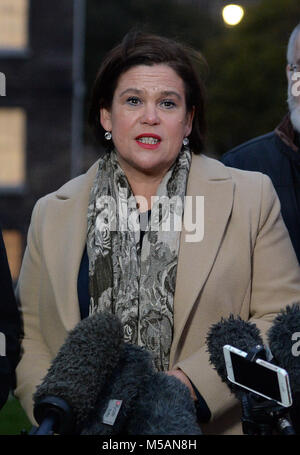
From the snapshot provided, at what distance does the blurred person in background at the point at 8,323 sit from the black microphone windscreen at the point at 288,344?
991 millimetres

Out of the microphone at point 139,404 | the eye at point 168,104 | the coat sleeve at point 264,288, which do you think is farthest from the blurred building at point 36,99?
the microphone at point 139,404

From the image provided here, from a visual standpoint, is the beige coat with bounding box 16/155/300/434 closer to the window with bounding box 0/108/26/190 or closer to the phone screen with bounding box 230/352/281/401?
the phone screen with bounding box 230/352/281/401

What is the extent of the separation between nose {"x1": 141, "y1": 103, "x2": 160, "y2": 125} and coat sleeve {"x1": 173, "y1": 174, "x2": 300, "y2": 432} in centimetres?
42

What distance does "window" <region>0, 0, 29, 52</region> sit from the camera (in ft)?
51.2

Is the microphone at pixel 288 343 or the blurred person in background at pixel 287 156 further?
the blurred person in background at pixel 287 156

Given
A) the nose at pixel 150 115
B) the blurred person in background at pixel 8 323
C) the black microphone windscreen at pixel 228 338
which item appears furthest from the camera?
the nose at pixel 150 115

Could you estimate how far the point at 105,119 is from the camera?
293 cm

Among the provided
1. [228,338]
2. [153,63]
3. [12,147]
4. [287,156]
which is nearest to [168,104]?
[153,63]

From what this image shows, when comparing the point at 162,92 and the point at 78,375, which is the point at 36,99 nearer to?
the point at 162,92

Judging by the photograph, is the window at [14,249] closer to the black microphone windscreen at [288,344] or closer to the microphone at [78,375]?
the microphone at [78,375]

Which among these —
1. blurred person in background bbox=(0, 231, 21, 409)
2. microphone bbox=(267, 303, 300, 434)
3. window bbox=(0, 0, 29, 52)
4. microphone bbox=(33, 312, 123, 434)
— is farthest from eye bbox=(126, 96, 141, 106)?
window bbox=(0, 0, 29, 52)

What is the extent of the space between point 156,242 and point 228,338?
901 millimetres

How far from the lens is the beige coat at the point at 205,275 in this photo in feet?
8.45

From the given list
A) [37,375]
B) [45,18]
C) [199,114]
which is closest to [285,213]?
[199,114]
